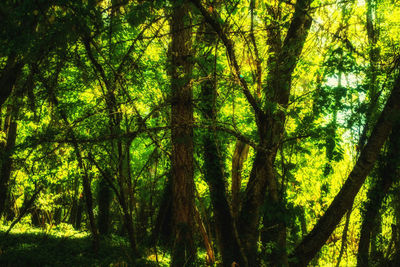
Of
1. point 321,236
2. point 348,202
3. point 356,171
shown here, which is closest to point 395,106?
point 356,171

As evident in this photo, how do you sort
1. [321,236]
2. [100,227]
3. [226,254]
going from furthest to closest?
[100,227]
[226,254]
[321,236]

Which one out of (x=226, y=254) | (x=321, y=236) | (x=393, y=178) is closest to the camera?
(x=321, y=236)

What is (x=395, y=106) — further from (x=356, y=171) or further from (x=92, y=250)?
(x=92, y=250)

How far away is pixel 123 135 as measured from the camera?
11.8 ft

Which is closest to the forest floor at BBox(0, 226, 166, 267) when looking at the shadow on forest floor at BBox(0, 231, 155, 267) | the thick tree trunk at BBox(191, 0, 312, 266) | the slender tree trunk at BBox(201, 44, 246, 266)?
the shadow on forest floor at BBox(0, 231, 155, 267)

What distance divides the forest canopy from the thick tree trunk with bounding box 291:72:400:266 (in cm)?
2

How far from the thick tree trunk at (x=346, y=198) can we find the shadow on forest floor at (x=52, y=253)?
3.91 metres

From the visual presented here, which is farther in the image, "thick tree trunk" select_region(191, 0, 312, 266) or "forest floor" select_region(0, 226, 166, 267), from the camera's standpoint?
"forest floor" select_region(0, 226, 166, 267)

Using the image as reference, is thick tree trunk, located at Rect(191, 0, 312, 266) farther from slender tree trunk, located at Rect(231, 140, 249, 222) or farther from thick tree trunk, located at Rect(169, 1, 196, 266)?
slender tree trunk, located at Rect(231, 140, 249, 222)

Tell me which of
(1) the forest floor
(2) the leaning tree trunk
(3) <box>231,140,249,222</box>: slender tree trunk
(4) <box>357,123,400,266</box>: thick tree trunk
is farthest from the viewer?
(1) the forest floor

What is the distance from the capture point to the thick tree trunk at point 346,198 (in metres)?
4.43

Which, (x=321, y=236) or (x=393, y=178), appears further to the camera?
(x=393, y=178)

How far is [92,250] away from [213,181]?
5350mm

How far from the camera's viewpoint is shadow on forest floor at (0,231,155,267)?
7551 mm
